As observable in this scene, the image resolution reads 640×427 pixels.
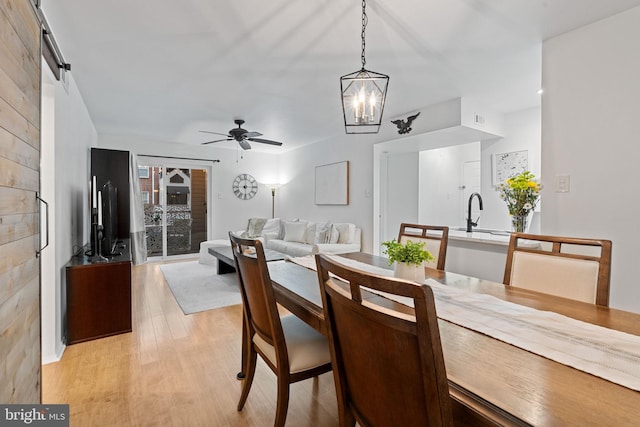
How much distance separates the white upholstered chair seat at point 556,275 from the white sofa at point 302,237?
2.73 metres

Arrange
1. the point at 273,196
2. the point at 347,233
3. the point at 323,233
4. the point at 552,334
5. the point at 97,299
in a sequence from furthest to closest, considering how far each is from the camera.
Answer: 1. the point at 273,196
2. the point at 323,233
3. the point at 347,233
4. the point at 97,299
5. the point at 552,334

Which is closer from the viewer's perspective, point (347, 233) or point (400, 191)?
point (347, 233)

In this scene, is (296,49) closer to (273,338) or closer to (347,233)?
(273,338)

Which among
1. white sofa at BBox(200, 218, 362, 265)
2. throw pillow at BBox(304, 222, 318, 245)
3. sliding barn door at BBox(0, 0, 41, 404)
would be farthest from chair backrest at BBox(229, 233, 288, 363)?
throw pillow at BBox(304, 222, 318, 245)

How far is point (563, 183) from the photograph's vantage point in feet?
7.61

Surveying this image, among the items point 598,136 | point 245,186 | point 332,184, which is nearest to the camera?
point 598,136

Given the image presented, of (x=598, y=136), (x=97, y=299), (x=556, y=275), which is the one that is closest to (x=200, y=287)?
(x=97, y=299)

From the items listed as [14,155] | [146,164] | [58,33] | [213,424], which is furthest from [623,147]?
[146,164]

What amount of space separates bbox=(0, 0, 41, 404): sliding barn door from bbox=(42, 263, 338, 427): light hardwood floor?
15.7 inches

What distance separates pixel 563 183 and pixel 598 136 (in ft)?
1.22

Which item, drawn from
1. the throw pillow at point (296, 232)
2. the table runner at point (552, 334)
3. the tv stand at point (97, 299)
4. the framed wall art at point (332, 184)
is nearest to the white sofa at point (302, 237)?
the throw pillow at point (296, 232)

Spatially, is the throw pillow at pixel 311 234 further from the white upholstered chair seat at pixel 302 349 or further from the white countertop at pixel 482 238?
the white upholstered chair seat at pixel 302 349

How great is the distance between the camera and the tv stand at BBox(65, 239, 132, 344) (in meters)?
2.53

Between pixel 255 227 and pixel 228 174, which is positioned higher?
pixel 228 174
